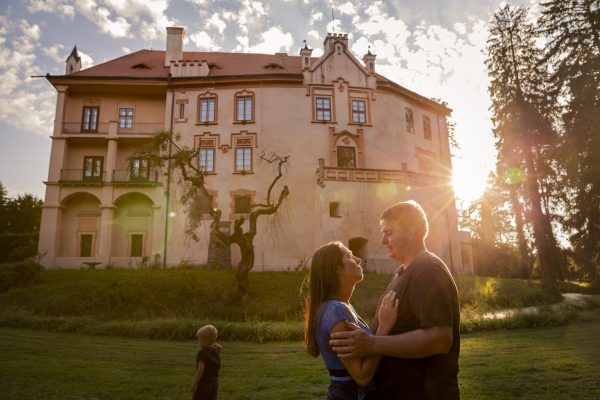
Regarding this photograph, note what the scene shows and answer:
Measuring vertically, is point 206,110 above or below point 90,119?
above

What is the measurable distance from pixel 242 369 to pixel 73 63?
32688mm

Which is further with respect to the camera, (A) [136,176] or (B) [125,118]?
(B) [125,118]

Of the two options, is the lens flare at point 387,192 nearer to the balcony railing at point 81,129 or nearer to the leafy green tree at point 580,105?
the leafy green tree at point 580,105

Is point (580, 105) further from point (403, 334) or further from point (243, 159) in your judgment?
point (403, 334)

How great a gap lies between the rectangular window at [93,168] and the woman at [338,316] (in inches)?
1239

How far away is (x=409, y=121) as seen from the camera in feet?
113

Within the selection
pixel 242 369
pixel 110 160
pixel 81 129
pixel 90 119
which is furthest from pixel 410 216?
pixel 90 119

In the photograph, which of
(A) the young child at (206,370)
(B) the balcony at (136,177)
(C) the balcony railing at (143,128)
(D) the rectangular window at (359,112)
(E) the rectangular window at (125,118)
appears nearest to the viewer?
(A) the young child at (206,370)

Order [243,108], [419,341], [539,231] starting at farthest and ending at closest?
1. [243,108]
2. [539,231]
3. [419,341]

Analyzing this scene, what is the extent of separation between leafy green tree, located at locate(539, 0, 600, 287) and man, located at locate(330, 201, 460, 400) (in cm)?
2252

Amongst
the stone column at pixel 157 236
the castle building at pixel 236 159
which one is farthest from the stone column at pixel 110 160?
the stone column at pixel 157 236

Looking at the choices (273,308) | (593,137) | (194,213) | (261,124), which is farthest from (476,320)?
(261,124)

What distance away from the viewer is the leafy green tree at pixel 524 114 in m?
28.7

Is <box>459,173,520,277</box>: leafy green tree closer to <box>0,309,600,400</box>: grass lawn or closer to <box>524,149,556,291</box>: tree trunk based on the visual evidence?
<box>524,149,556,291</box>: tree trunk
